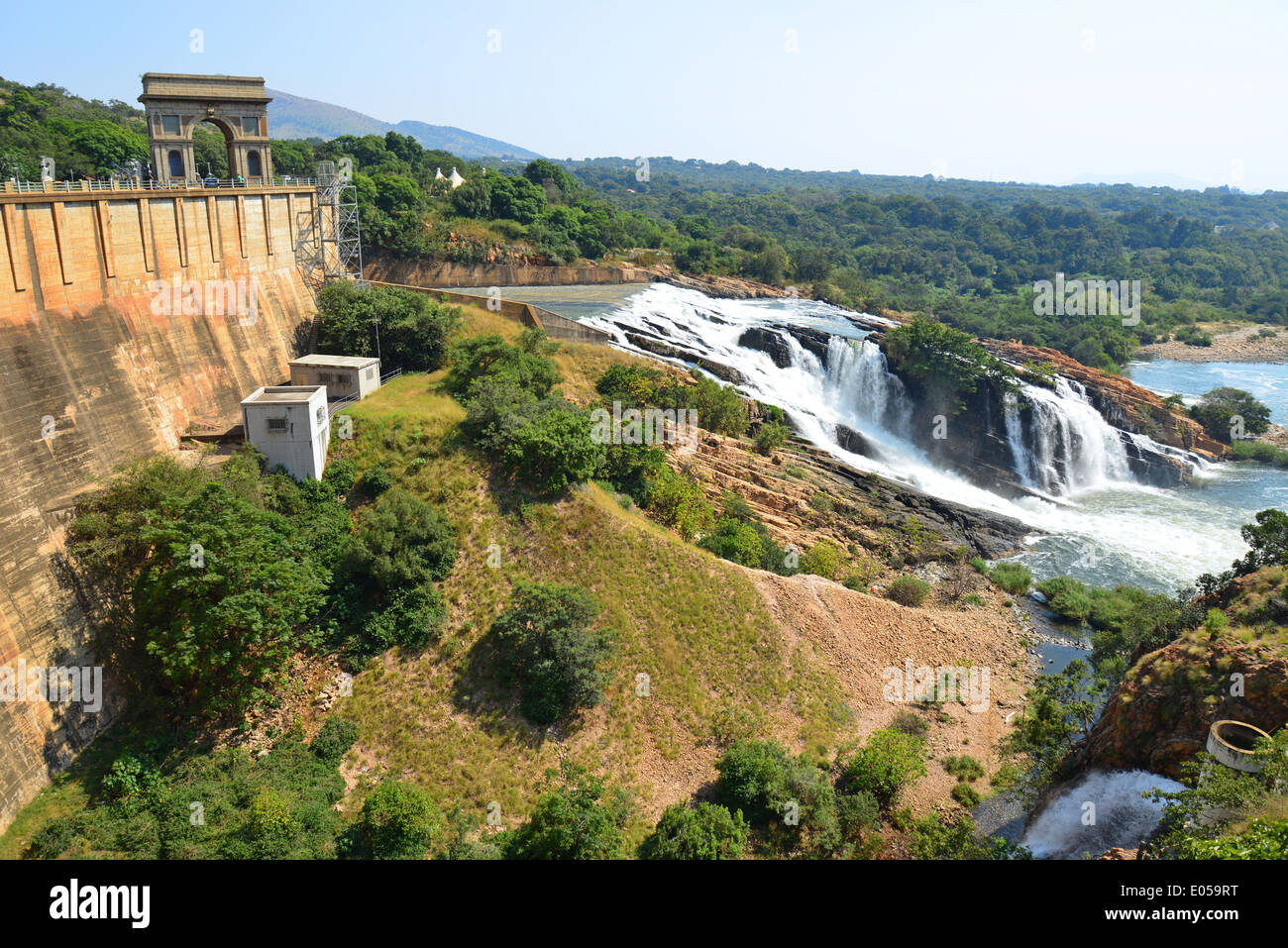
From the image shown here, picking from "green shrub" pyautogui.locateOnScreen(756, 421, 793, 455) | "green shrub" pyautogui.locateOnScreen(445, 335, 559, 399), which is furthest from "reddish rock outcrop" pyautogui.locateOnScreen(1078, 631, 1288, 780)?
"green shrub" pyautogui.locateOnScreen(445, 335, 559, 399)

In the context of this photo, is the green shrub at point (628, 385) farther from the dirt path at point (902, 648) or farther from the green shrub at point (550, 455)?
the dirt path at point (902, 648)

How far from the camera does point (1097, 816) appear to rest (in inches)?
776

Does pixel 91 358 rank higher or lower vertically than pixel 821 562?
higher

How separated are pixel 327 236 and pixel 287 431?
47.3 ft

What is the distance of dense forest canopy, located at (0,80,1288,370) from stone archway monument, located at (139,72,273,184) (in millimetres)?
15703

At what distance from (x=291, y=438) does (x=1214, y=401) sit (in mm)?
61293

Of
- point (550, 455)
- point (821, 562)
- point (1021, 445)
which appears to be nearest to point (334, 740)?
point (550, 455)

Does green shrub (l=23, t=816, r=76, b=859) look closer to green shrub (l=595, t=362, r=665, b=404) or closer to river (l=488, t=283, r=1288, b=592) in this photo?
green shrub (l=595, t=362, r=665, b=404)

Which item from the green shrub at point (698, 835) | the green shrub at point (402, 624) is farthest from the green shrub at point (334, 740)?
the green shrub at point (698, 835)

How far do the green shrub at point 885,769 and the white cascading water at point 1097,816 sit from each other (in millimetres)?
3129

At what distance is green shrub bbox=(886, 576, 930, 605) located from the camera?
104ft

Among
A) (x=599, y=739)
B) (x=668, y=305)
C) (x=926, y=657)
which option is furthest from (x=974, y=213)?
(x=599, y=739)

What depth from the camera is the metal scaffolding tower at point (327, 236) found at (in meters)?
36.4

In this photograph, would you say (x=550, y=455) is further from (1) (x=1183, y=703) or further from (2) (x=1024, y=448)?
(2) (x=1024, y=448)
